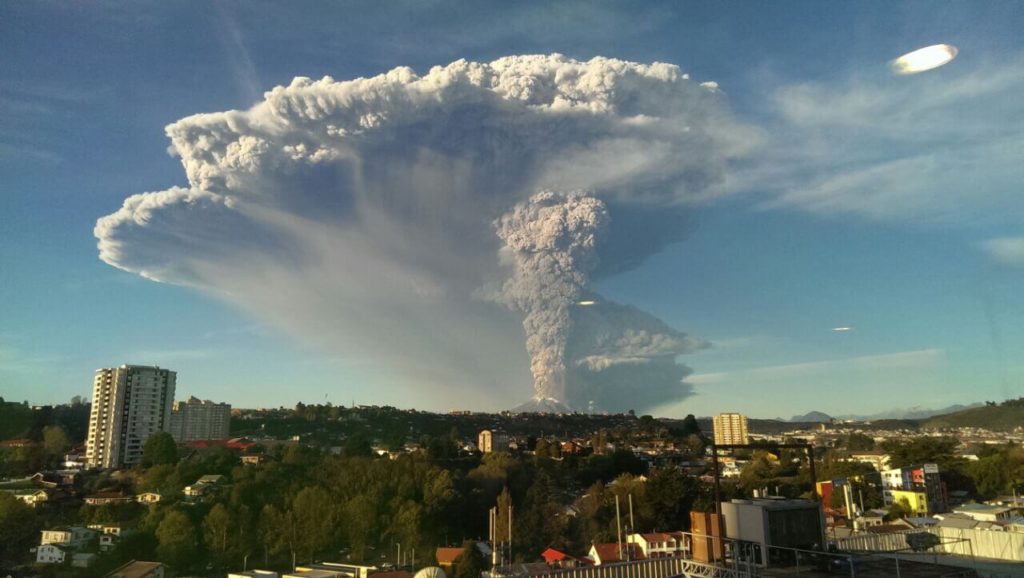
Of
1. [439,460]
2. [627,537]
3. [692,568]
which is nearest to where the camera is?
[692,568]

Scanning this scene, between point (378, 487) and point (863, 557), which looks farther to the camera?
point (378, 487)

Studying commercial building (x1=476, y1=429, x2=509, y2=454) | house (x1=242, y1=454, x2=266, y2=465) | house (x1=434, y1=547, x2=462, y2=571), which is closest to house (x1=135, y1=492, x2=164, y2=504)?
house (x1=242, y1=454, x2=266, y2=465)

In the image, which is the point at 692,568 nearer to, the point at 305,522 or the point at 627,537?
the point at 627,537

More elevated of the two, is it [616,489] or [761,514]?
[761,514]

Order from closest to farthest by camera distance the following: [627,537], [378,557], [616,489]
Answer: [627,537]
[378,557]
[616,489]

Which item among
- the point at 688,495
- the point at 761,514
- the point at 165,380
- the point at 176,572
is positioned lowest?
the point at 176,572

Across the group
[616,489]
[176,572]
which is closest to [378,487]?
[176,572]

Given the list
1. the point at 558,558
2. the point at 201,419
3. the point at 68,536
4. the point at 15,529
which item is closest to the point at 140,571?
the point at 68,536
